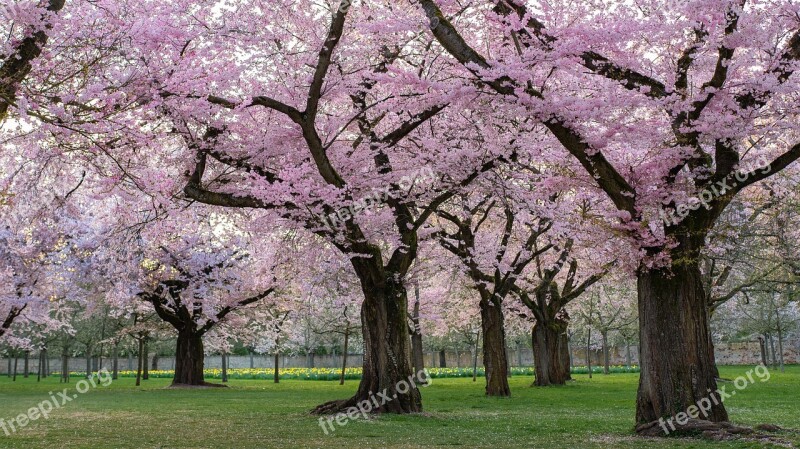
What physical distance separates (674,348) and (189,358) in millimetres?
25120

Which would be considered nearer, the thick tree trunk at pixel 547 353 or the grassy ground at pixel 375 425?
the grassy ground at pixel 375 425

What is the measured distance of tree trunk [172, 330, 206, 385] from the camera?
31.6 meters

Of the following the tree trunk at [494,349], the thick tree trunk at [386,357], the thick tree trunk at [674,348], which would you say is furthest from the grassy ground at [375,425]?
the tree trunk at [494,349]

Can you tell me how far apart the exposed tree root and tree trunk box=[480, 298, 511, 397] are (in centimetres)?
1181

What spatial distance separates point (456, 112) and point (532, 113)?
15.3 feet

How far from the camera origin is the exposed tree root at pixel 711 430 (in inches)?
393

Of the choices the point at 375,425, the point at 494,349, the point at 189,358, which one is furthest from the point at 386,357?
the point at 189,358

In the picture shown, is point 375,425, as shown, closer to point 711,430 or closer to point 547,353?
point 711,430

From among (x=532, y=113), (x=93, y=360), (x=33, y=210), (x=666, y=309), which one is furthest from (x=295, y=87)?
(x=93, y=360)

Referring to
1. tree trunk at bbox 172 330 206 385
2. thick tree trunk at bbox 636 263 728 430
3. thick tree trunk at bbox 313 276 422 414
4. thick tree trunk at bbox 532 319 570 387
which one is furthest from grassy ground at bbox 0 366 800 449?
tree trunk at bbox 172 330 206 385

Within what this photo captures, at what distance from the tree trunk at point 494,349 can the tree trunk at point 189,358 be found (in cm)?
1445

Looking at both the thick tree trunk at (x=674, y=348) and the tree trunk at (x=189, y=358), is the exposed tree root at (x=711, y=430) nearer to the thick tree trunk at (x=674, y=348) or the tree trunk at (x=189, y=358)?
the thick tree trunk at (x=674, y=348)

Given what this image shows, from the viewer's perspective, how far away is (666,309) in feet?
36.6

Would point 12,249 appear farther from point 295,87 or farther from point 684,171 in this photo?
point 684,171
